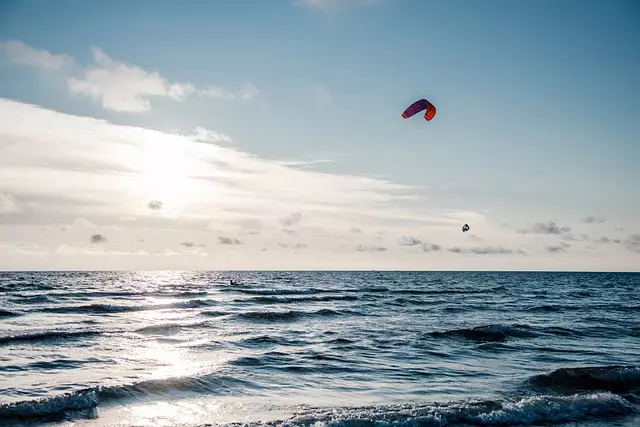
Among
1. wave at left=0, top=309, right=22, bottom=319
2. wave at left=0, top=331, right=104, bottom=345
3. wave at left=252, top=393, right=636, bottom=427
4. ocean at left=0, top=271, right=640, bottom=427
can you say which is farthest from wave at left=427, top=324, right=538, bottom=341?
wave at left=0, top=309, right=22, bottom=319

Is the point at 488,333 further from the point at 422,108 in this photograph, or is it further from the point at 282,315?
the point at 282,315

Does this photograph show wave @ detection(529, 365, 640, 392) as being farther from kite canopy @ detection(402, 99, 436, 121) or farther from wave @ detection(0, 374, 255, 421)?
kite canopy @ detection(402, 99, 436, 121)

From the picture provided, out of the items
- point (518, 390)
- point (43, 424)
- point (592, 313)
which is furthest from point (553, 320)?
point (43, 424)

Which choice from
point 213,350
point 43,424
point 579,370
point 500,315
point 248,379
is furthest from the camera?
point 500,315

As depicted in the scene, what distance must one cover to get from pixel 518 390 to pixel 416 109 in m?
21.7

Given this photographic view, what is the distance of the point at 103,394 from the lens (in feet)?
44.3

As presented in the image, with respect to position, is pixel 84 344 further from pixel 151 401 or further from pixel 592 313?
pixel 592 313

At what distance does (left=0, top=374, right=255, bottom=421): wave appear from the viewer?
11.9m

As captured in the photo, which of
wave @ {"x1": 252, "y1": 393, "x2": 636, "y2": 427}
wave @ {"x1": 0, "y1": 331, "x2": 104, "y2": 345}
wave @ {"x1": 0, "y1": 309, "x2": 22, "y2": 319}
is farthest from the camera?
wave @ {"x1": 0, "y1": 309, "x2": 22, "y2": 319}

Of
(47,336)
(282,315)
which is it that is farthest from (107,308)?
Result: (47,336)

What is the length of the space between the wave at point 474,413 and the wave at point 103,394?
395 centimetres

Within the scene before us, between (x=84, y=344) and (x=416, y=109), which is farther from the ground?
(x=416, y=109)

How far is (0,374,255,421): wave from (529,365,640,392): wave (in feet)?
29.8

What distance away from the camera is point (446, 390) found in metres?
14.6
